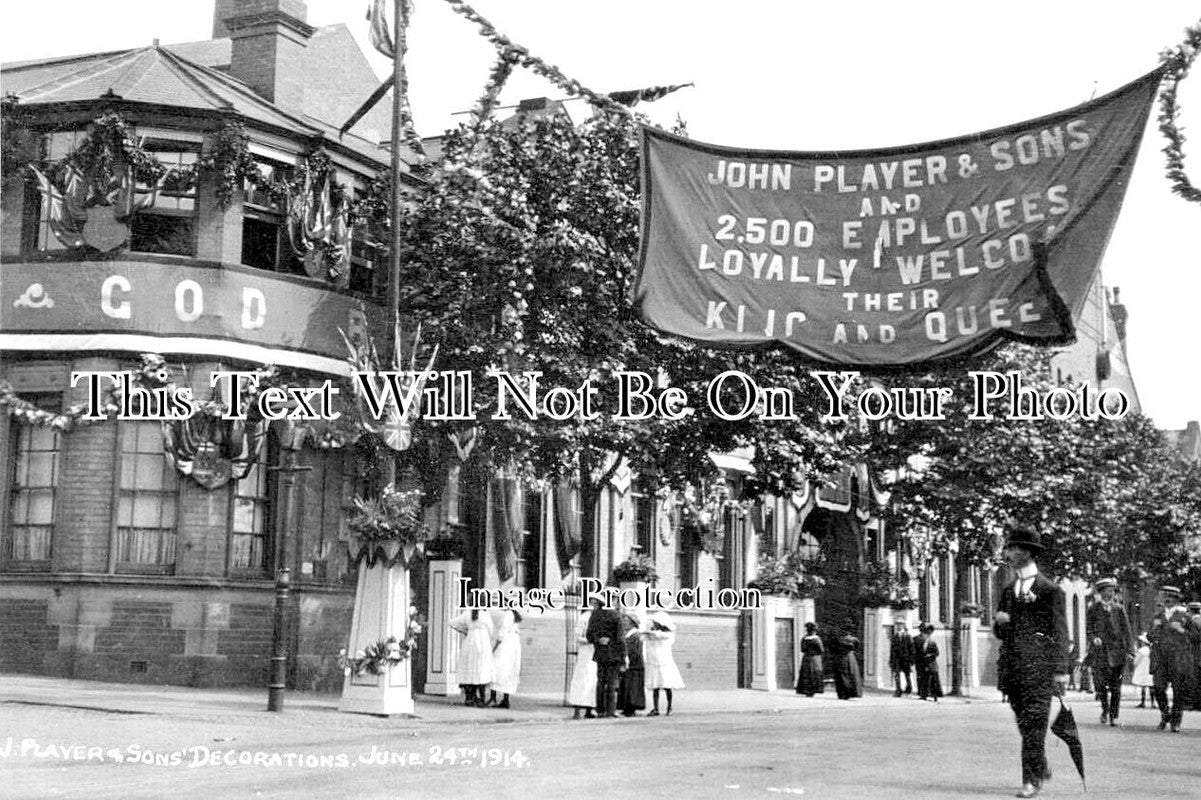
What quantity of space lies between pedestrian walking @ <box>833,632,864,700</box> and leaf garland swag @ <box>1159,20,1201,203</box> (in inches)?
1023

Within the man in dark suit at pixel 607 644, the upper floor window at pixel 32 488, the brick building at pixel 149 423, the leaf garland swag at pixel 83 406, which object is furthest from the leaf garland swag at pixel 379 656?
the upper floor window at pixel 32 488

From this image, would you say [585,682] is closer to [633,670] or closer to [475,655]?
[633,670]

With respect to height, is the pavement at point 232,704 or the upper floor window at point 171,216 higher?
the upper floor window at point 171,216

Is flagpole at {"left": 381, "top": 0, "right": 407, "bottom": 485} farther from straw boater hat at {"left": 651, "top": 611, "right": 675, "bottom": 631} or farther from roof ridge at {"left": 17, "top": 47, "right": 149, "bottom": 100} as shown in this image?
roof ridge at {"left": 17, "top": 47, "right": 149, "bottom": 100}

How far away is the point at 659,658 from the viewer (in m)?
22.8

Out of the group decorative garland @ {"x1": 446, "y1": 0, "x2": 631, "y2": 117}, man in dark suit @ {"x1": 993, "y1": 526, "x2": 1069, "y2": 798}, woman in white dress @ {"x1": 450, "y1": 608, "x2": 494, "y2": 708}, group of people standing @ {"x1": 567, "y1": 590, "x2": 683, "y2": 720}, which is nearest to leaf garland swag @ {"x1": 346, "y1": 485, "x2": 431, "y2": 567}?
group of people standing @ {"x1": 567, "y1": 590, "x2": 683, "y2": 720}

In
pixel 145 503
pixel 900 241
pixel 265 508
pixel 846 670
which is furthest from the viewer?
pixel 846 670

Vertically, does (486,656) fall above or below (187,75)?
below

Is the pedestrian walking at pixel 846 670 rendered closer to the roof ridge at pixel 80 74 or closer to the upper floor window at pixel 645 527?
the upper floor window at pixel 645 527

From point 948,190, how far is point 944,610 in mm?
47182

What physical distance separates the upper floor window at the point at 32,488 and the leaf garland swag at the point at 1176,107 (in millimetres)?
19389

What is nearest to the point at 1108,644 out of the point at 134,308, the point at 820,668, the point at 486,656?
the point at 486,656

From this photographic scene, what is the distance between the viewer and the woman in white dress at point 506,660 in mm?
22609

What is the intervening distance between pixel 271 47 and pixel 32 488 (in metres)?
8.93
